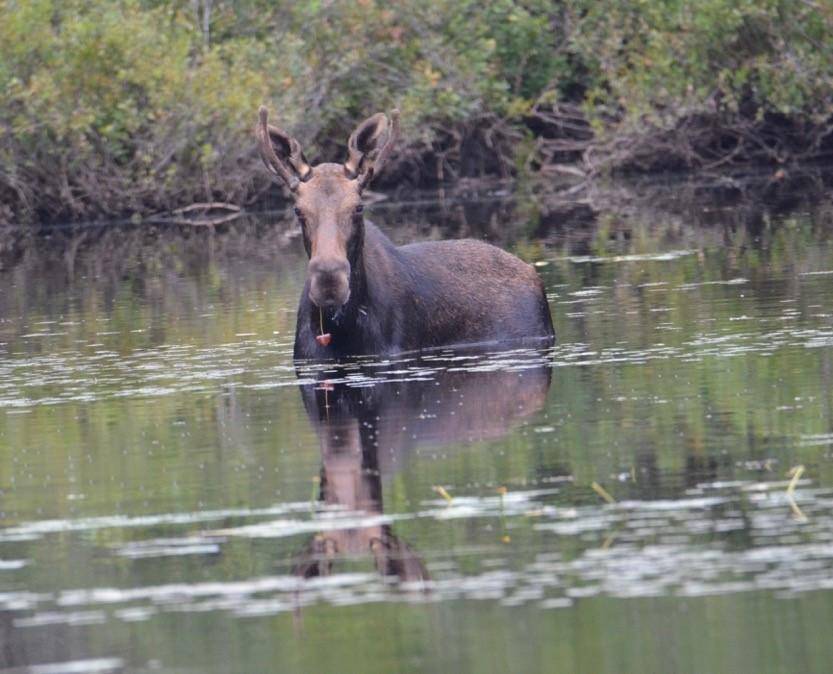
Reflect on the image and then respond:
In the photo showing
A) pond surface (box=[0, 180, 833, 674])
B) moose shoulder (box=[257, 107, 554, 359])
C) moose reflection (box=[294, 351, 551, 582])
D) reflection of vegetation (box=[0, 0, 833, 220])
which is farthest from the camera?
reflection of vegetation (box=[0, 0, 833, 220])

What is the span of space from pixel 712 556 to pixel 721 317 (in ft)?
27.3

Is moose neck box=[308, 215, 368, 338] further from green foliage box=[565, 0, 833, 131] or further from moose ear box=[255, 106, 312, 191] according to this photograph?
green foliage box=[565, 0, 833, 131]

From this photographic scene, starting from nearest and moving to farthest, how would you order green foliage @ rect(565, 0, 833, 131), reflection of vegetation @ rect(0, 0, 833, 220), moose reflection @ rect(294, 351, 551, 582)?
moose reflection @ rect(294, 351, 551, 582) < green foliage @ rect(565, 0, 833, 131) < reflection of vegetation @ rect(0, 0, 833, 220)

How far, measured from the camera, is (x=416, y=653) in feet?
23.8

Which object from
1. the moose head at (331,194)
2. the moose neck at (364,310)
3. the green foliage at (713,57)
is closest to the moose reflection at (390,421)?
the moose neck at (364,310)

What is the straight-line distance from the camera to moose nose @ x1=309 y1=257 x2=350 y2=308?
1434 cm

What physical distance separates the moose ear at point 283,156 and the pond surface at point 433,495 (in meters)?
1.24

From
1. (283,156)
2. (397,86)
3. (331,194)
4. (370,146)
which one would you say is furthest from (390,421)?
(397,86)

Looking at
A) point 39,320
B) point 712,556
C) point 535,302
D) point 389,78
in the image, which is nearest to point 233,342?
point 535,302

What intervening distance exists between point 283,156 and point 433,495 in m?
5.80

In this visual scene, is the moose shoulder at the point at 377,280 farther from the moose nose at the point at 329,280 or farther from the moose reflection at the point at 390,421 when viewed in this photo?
the moose reflection at the point at 390,421

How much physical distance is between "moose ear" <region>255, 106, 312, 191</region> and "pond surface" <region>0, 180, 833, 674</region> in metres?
1.24

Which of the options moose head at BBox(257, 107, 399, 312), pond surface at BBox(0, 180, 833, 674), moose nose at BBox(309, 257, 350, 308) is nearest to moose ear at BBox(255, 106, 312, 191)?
moose head at BBox(257, 107, 399, 312)

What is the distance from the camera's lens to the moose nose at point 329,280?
14.3 metres
